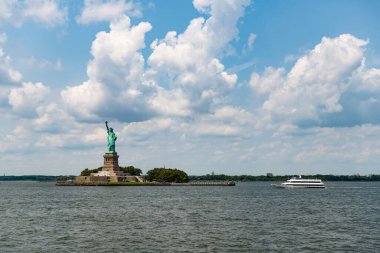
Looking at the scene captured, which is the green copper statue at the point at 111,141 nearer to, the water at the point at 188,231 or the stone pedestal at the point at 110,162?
the stone pedestal at the point at 110,162

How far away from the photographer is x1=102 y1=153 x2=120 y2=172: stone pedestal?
18212 cm

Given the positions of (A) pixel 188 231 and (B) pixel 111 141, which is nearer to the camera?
(A) pixel 188 231

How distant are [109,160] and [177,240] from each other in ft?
463

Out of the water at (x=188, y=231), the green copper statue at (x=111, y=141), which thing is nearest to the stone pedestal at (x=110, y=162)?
the green copper statue at (x=111, y=141)

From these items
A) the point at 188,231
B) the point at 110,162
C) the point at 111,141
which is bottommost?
the point at 188,231

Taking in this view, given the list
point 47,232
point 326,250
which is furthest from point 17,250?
point 326,250

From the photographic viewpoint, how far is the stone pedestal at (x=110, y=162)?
18212 centimetres

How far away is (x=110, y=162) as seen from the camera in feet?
600

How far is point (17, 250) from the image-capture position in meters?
39.7

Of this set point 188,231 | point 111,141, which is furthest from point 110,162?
point 188,231

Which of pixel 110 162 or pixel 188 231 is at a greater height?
pixel 110 162

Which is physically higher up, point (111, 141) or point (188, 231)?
point (111, 141)

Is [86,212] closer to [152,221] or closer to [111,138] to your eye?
[152,221]

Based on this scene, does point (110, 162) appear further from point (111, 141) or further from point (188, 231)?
point (188, 231)
